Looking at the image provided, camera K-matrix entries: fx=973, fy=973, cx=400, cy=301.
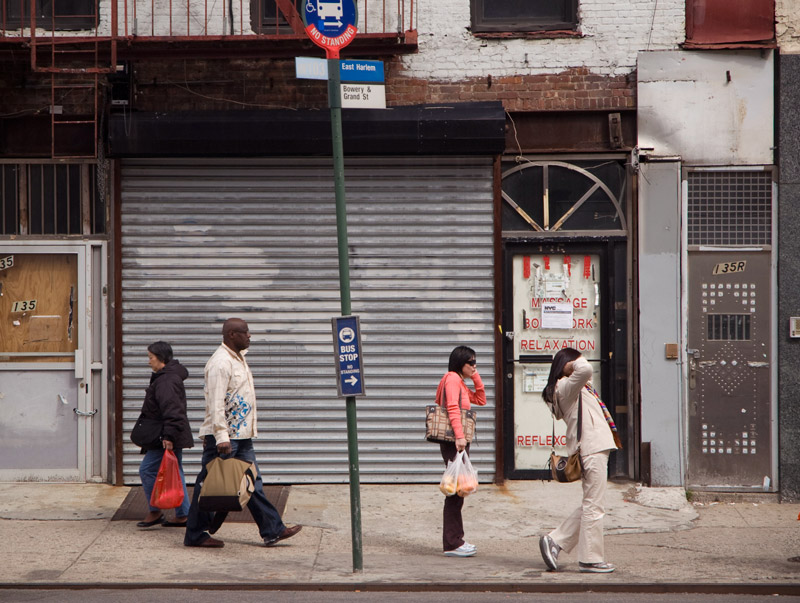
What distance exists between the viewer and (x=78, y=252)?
1018 cm

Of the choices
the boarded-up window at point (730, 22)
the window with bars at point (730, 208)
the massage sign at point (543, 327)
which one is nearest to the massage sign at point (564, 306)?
the massage sign at point (543, 327)

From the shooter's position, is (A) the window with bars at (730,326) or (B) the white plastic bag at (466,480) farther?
(A) the window with bars at (730,326)

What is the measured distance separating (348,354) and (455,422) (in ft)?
3.67

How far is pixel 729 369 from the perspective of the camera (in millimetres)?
10039

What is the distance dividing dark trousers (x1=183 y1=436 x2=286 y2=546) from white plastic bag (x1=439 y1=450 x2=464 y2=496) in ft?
4.88

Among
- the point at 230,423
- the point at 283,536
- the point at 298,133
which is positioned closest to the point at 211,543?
the point at 283,536

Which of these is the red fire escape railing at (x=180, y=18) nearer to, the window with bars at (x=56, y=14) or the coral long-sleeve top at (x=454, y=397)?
the window with bars at (x=56, y=14)

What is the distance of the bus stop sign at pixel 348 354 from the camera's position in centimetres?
713

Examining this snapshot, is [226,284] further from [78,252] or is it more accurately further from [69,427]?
[69,427]

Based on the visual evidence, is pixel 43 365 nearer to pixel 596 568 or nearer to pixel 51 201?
pixel 51 201

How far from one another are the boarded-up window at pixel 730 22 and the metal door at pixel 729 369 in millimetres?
2175

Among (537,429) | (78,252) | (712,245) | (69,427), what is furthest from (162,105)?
(712,245)

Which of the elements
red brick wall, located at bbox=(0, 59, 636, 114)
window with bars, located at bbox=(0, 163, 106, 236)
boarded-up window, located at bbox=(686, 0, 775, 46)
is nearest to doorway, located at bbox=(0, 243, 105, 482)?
window with bars, located at bbox=(0, 163, 106, 236)

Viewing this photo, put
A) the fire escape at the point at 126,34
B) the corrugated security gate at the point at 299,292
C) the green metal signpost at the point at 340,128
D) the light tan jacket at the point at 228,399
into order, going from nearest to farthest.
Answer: the green metal signpost at the point at 340,128 → the light tan jacket at the point at 228,399 → the fire escape at the point at 126,34 → the corrugated security gate at the point at 299,292
